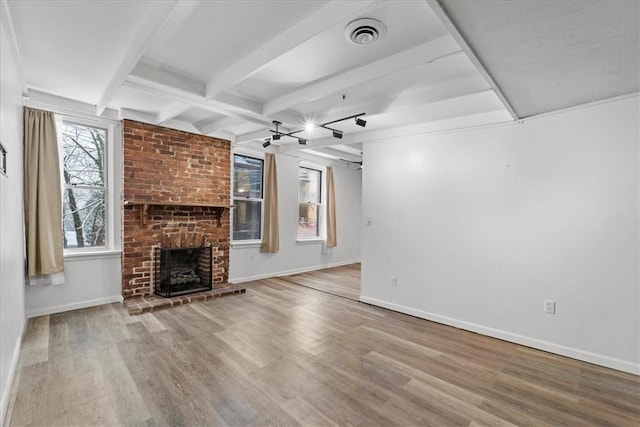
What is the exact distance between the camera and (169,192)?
4.47 m

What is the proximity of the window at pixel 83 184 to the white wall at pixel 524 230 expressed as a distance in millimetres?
3927

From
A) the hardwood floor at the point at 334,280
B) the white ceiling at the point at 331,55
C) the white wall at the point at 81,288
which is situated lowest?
the hardwood floor at the point at 334,280

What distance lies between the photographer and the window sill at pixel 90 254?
3800 mm

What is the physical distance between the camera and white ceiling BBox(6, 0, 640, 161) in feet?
5.34

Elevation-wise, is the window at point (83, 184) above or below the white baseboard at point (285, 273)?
above

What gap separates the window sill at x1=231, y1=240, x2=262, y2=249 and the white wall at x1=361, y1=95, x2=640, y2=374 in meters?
2.46

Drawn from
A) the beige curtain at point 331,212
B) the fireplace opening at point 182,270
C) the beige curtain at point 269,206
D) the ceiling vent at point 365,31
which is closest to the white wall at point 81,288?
the fireplace opening at point 182,270

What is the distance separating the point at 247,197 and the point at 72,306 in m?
3.03

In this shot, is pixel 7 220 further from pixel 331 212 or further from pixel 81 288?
pixel 331 212

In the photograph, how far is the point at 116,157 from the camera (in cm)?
415

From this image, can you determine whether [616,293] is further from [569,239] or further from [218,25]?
[218,25]

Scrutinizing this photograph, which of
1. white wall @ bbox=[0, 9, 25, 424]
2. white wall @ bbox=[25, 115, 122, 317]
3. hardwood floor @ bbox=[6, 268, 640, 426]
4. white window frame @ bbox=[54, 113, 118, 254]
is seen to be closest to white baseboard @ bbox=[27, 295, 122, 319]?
white wall @ bbox=[25, 115, 122, 317]

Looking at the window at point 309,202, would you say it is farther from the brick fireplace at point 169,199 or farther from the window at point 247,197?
the brick fireplace at point 169,199

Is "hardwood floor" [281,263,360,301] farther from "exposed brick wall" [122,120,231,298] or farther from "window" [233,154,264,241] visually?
"exposed brick wall" [122,120,231,298]
